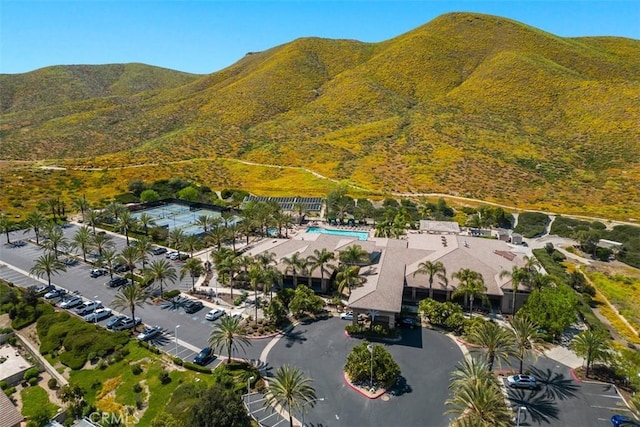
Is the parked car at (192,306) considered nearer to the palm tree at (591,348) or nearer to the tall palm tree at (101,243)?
the tall palm tree at (101,243)

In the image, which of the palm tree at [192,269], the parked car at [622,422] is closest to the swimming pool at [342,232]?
the palm tree at [192,269]

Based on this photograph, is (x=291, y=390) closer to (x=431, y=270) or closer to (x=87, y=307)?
(x=431, y=270)

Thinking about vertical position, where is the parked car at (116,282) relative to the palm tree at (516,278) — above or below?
below

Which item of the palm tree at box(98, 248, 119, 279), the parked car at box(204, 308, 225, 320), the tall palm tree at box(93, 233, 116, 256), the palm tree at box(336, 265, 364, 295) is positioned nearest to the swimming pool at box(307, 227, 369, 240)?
the palm tree at box(336, 265, 364, 295)

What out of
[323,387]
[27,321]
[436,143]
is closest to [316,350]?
[323,387]

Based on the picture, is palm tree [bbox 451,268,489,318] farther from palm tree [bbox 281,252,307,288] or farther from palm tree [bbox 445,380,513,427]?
palm tree [bbox 281,252,307,288]
